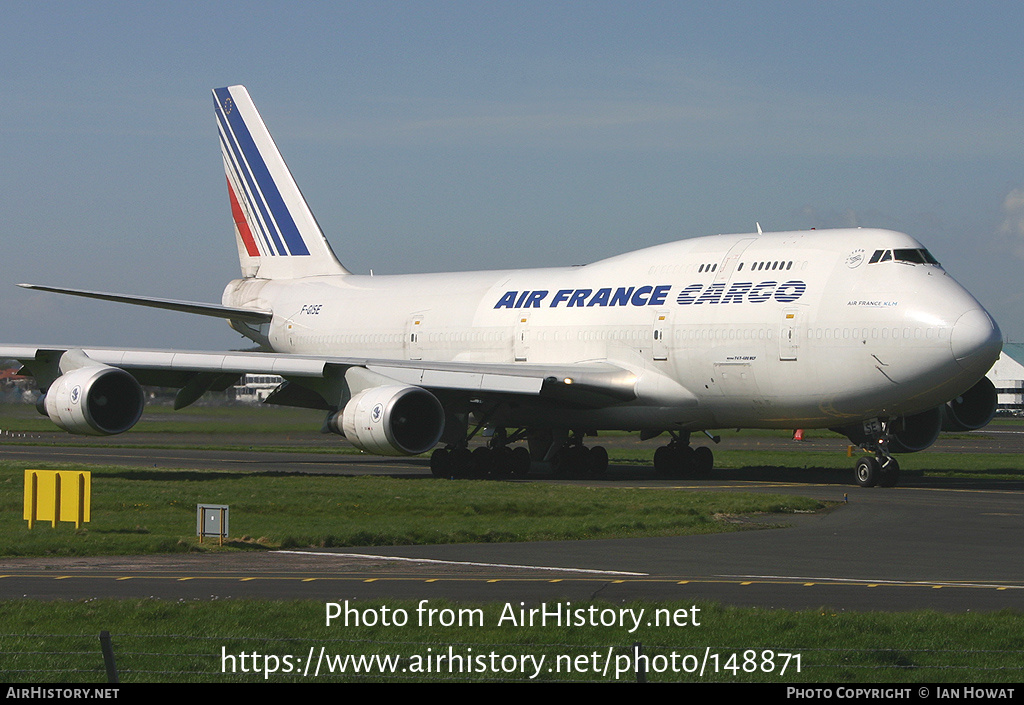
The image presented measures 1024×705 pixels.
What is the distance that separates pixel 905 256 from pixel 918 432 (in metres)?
6.42

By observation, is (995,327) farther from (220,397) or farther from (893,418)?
(220,397)

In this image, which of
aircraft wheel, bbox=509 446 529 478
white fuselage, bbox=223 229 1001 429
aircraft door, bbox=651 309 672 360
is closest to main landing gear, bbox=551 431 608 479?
aircraft wheel, bbox=509 446 529 478

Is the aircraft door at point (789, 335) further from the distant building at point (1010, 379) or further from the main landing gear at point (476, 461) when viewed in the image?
the distant building at point (1010, 379)

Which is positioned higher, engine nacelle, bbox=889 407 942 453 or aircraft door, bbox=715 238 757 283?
aircraft door, bbox=715 238 757 283

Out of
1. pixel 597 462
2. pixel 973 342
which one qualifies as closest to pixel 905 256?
pixel 973 342

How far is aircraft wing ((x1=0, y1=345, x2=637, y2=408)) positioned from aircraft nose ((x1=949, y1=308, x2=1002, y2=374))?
8.13 meters

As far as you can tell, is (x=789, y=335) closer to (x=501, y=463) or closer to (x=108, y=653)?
(x=501, y=463)

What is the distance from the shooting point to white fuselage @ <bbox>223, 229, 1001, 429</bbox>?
28047 mm

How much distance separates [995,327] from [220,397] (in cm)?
3809

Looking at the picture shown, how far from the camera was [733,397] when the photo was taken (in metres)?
30.9

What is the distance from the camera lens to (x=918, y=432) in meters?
33.5

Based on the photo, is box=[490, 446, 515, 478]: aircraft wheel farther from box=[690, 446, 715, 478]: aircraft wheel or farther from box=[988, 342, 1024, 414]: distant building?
box=[988, 342, 1024, 414]: distant building

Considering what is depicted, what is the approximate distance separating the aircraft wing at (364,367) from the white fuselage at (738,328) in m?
0.72
